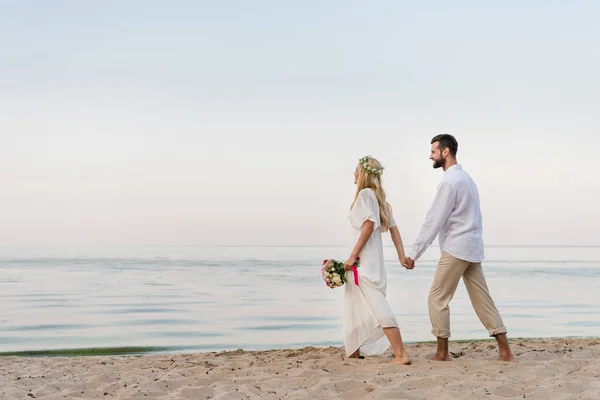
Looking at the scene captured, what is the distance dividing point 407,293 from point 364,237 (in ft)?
42.1

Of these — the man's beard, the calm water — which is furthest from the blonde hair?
the calm water

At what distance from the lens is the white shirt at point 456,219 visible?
644 cm

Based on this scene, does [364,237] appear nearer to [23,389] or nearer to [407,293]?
[23,389]

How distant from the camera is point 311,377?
18.9ft

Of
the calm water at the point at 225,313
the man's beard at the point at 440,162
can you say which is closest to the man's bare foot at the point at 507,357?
the man's beard at the point at 440,162

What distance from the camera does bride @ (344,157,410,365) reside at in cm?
666

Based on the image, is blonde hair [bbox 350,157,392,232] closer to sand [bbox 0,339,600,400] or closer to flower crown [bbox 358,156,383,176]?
flower crown [bbox 358,156,383,176]

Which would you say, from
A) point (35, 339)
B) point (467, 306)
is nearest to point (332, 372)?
point (35, 339)

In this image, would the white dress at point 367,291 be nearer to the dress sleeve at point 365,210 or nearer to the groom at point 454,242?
the dress sleeve at point 365,210

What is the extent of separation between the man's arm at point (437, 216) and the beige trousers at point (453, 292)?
0.23 metres

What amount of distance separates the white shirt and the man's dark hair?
25cm

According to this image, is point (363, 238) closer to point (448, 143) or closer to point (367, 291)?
point (367, 291)

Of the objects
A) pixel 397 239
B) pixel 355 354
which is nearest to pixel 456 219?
pixel 397 239

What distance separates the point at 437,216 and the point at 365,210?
69cm
